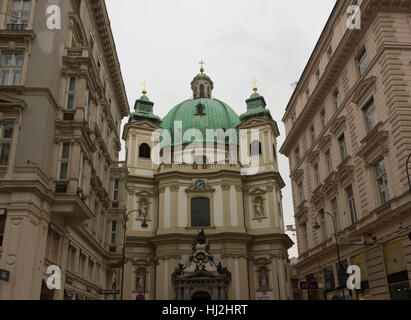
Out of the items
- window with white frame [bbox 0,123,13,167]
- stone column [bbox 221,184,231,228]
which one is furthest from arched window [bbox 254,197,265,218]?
window with white frame [bbox 0,123,13,167]

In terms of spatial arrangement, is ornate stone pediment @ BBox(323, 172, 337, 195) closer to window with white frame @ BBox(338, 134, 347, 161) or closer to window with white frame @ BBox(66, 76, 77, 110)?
window with white frame @ BBox(338, 134, 347, 161)

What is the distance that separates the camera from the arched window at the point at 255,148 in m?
59.9

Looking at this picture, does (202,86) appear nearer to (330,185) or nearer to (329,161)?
(329,161)

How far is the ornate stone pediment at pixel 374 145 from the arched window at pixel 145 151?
38.0 m

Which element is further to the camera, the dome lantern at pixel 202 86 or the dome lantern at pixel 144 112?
the dome lantern at pixel 202 86

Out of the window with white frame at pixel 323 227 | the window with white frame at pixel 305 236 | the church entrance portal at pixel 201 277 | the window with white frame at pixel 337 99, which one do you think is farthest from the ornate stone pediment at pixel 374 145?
the church entrance portal at pixel 201 277

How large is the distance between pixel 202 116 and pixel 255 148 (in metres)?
Answer: 11.4

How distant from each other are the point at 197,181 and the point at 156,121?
43.2 ft

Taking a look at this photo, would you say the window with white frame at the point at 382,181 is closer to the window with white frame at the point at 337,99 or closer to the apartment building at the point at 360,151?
the apartment building at the point at 360,151

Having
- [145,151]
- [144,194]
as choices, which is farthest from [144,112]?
[144,194]

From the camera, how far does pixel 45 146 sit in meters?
20.6

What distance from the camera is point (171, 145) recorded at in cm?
6338

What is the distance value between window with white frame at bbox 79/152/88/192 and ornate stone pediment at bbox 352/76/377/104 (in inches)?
694
